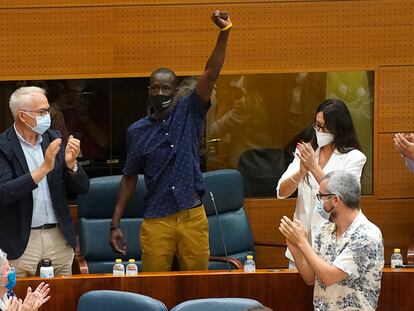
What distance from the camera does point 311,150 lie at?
5535 mm

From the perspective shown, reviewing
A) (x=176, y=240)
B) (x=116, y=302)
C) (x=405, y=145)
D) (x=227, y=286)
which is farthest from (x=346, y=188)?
(x=176, y=240)

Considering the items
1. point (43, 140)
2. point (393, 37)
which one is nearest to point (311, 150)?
point (43, 140)

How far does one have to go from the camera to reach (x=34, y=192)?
5.73 meters

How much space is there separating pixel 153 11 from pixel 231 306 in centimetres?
285

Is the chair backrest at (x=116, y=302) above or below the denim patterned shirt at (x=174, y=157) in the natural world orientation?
below

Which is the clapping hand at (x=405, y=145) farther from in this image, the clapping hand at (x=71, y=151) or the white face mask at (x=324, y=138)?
the clapping hand at (x=71, y=151)

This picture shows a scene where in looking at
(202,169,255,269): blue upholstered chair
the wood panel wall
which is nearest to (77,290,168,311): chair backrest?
(202,169,255,269): blue upholstered chair

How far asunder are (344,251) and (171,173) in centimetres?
141

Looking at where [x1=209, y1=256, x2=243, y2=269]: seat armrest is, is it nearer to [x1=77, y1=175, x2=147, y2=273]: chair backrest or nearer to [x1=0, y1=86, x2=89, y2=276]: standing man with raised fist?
[x1=77, y1=175, x2=147, y2=273]: chair backrest

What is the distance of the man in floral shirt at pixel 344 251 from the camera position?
4.71 metres

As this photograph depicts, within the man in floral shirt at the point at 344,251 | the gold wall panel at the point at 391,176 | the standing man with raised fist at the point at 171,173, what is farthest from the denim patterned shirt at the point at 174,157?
the gold wall panel at the point at 391,176

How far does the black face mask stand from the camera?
5.79 meters

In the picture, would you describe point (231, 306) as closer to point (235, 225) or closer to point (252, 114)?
Answer: point (235, 225)

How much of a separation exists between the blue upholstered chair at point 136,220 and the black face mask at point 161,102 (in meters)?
1.14
